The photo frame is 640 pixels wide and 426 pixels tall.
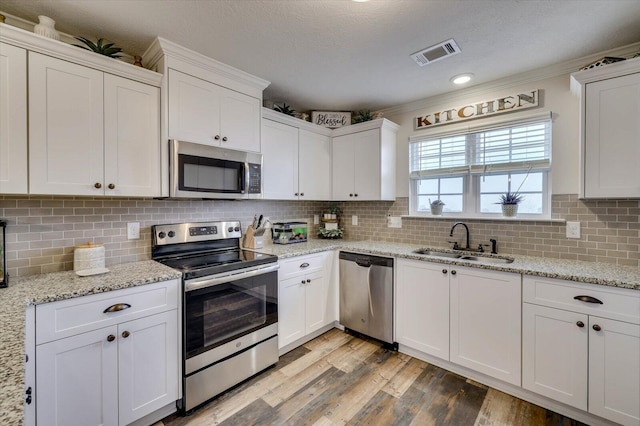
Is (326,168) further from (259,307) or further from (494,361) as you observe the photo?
(494,361)

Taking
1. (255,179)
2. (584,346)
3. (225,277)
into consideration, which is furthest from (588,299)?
(255,179)

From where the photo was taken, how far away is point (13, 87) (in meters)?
1.52

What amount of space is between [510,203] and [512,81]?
1.05m

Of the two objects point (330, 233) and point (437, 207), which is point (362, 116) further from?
point (330, 233)

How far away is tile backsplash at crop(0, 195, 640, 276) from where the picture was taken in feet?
5.87

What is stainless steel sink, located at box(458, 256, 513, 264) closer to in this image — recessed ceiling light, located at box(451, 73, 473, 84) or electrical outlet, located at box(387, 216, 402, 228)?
electrical outlet, located at box(387, 216, 402, 228)

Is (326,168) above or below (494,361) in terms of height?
above

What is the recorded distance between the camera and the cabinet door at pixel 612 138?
6.02ft

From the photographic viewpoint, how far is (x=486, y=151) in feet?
8.98

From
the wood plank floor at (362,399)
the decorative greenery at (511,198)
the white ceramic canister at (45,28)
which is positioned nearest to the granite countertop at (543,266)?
the decorative greenery at (511,198)

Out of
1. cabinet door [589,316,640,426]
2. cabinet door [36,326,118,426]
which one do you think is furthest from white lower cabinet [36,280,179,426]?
cabinet door [589,316,640,426]

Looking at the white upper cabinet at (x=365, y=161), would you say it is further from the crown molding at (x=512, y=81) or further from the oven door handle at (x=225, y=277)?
the oven door handle at (x=225, y=277)

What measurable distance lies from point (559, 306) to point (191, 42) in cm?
294

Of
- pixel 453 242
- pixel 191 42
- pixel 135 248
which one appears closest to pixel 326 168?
pixel 453 242
